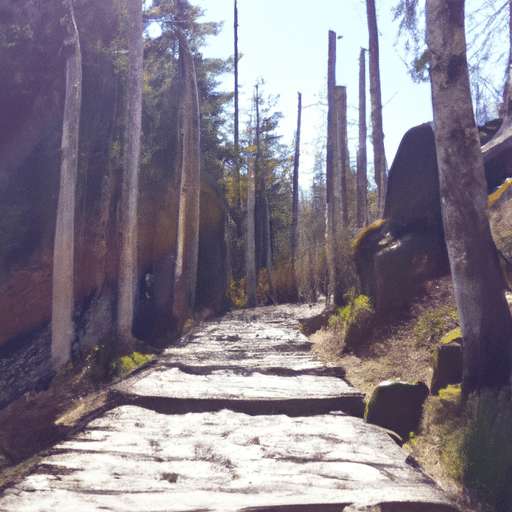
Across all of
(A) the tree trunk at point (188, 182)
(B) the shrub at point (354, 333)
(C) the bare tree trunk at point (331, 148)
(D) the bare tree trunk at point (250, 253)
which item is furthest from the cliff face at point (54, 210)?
(D) the bare tree trunk at point (250, 253)

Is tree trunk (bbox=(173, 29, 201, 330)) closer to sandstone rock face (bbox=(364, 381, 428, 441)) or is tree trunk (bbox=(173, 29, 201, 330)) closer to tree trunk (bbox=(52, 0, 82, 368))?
tree trunk (bbox=(52, 0, 82, 368))

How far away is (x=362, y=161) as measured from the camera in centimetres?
2066

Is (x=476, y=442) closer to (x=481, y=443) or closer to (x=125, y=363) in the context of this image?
(x=481, y=443)

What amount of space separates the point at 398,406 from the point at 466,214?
205 centimetres

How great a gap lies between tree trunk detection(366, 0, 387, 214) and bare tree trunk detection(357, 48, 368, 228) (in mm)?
2032

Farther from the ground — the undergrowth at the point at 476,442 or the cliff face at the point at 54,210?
the cliff face at the point at 54,210

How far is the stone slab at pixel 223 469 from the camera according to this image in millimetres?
2863

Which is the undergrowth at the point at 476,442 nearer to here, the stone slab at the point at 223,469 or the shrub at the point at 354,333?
the stone slab at the point at 223,469

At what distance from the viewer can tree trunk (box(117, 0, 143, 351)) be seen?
11.1 meters

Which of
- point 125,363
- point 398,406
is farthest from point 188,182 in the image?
point 398,406

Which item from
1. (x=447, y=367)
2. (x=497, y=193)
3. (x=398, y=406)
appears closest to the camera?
(x=398, y=406)

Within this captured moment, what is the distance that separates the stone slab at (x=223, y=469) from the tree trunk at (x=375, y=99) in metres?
12.3

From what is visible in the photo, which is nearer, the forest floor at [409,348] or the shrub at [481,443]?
the shrub at [481,443]

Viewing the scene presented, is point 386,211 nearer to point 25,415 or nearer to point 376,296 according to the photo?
point 376,296
